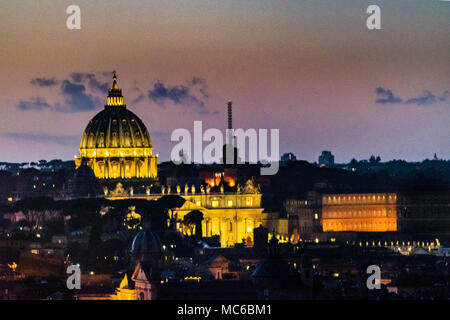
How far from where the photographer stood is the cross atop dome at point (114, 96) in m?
143

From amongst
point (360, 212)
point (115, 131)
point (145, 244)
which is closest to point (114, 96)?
point (115, 131)

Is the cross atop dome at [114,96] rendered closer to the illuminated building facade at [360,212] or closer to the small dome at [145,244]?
the illuminated building facade at [360,212]

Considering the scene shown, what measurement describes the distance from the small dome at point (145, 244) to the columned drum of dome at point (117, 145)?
192ft

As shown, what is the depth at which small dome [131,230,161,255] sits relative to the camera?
80.4 m


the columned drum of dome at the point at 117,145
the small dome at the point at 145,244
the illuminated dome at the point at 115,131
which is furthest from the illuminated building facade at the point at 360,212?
the small dome at the point at 145,244

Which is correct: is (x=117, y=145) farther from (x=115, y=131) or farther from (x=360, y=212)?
(x=360, y=212)

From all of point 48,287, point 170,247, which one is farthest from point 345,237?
point 48,287

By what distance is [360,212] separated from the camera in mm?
126375

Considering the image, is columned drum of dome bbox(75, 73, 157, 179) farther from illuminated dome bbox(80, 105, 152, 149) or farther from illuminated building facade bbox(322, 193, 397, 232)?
illuminated building facade bbox(322, 193, 397, 232)

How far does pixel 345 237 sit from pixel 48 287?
49602 millimetres

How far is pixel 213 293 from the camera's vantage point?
2240 inches

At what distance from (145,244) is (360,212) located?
46.9 metres
